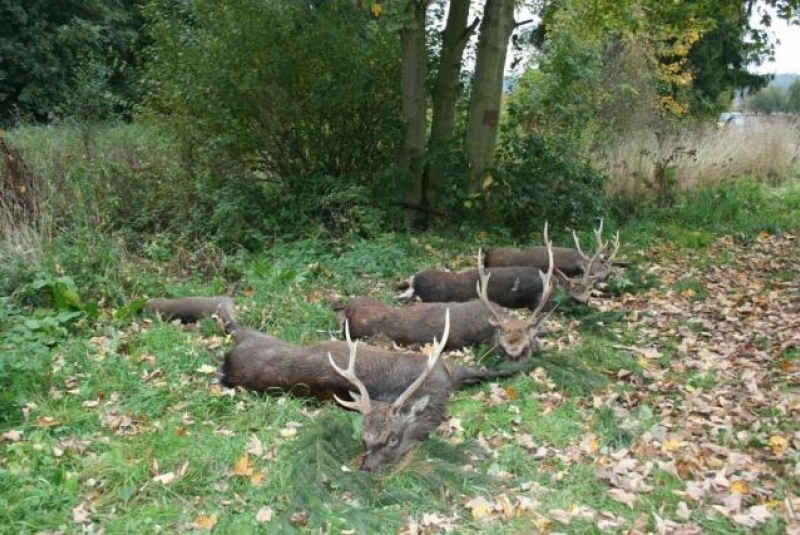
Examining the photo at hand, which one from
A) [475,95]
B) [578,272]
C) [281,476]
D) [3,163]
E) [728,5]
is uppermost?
[728,5]

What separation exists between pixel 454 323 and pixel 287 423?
7.13ft

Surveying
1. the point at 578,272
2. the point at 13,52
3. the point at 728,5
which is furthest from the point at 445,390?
the point at 13,52

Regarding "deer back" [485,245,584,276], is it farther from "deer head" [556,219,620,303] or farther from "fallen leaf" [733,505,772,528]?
"fallen leaf" [733,505,772,528]

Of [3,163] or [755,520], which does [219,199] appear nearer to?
[3,163]

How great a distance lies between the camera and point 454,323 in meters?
7.25

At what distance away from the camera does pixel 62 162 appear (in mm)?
11414

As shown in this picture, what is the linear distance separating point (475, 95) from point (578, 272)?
3580mm

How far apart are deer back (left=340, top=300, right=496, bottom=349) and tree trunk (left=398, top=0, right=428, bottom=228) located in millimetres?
4251

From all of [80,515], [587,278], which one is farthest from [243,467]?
[587,278]

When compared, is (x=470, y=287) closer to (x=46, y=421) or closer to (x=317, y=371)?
(x=317, y=371)

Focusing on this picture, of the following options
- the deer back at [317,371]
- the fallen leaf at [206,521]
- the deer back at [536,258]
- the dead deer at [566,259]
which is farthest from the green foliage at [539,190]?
the fallen leaf at [206,521]

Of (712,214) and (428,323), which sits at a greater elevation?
(712,214)

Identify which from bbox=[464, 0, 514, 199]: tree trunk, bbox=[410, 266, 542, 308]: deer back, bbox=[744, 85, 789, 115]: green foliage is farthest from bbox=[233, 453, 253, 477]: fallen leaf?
bbox=[744, 85, 789, 115]: green foliage

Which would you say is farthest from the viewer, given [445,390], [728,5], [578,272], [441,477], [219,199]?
[728,5]
